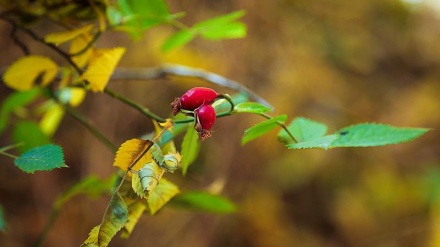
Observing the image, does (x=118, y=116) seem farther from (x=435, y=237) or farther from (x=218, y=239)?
(x=435, y=237)

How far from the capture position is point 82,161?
155 cm

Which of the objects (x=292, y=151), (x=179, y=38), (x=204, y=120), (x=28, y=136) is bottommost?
(x=28, y=136)

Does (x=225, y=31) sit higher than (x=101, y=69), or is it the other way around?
(x=225, y=31)

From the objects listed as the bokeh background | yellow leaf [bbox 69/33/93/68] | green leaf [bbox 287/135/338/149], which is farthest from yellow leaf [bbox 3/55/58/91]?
the bokeh background

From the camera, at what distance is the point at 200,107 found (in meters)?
0.31

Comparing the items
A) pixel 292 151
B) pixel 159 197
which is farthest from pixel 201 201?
pixel 292 151

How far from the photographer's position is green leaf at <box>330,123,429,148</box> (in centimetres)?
35

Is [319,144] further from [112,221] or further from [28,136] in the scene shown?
[28,136]

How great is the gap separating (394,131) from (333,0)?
80.8 inches

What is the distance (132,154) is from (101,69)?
0.15m

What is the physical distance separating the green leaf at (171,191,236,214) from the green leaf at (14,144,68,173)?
22cm

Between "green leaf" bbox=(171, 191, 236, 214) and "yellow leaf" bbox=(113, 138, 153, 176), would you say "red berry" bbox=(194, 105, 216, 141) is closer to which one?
"yellow leaf" bbox=(113, 138, 153, 176)

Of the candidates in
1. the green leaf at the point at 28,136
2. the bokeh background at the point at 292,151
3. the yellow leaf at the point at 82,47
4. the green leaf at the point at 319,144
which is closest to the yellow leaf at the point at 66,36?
the yellow leaf at the point at 82,47

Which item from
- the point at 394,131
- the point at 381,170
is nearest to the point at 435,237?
the point at 381,170
